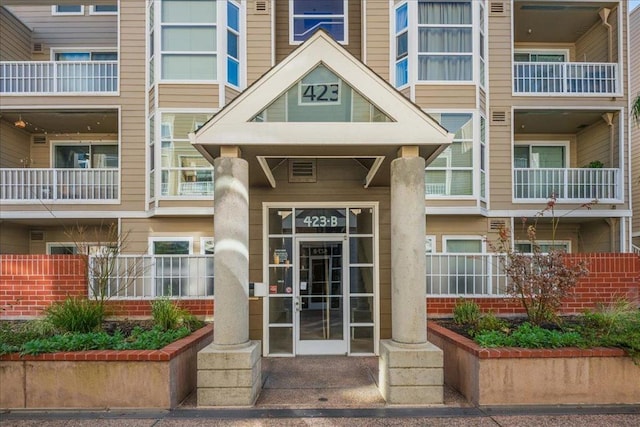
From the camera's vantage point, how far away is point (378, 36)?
11.6 meters

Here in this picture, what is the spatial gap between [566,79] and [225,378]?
13.1 m

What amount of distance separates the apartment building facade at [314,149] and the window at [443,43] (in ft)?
0.13

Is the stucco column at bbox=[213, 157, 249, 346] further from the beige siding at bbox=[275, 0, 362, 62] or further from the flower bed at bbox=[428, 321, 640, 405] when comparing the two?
the beige siding at bbox=[275, 0, 362, 62]

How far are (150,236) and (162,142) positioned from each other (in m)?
2.66

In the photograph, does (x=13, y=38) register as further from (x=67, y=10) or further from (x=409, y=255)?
(x=409, y=255)

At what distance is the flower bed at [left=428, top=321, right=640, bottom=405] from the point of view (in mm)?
5547

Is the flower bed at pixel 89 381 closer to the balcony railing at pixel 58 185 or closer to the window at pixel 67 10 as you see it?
the balcony railing at pixel 58 185

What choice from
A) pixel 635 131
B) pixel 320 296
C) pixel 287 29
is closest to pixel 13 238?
pixel 287 29

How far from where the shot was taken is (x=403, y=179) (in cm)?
582

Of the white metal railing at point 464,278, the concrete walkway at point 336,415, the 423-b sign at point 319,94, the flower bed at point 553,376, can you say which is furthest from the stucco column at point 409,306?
the white metal railing at point 464,278

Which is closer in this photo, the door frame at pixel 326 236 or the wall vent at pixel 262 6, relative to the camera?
the door frame at pixel 326 236

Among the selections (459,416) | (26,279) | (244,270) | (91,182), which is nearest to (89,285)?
(26,279)

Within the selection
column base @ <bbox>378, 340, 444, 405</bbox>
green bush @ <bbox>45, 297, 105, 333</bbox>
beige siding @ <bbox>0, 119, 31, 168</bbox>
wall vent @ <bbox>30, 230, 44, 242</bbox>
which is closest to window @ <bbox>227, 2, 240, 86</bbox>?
green bush @ <bbox>45, 297, 105, 333</bbox>

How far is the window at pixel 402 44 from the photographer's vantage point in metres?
11.4
